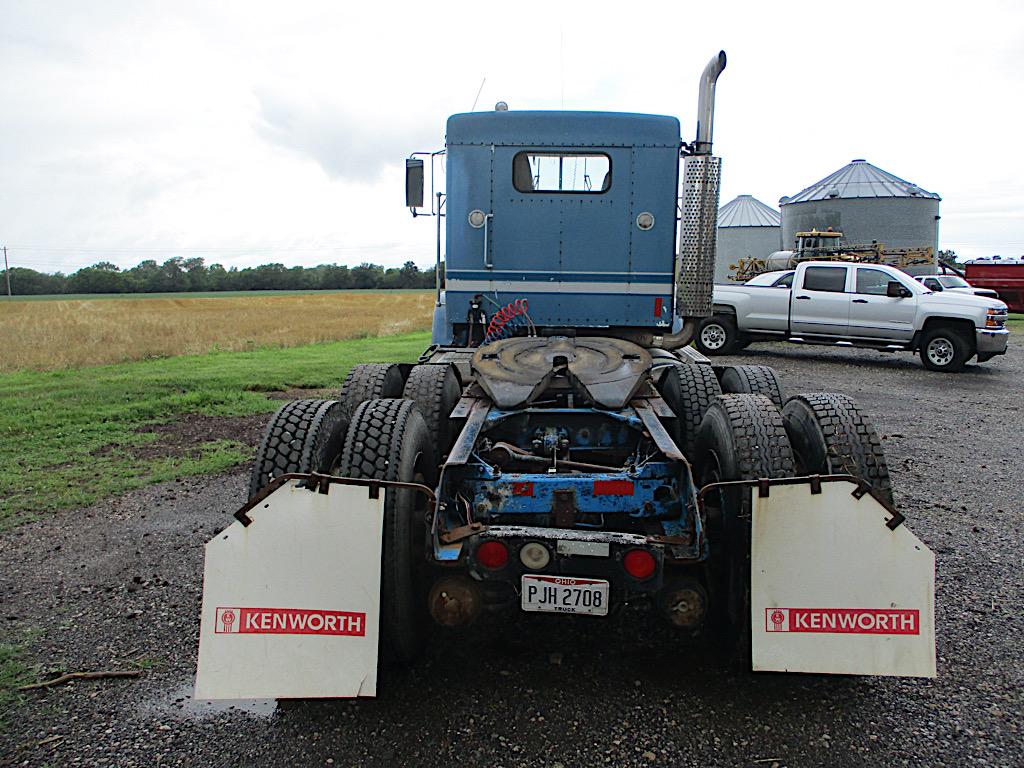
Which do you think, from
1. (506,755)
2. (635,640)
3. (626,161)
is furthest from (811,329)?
(506,755)

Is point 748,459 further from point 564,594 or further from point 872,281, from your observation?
point 872,281

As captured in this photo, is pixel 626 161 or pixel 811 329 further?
pixel 811 329

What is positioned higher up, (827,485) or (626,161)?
(626,161)

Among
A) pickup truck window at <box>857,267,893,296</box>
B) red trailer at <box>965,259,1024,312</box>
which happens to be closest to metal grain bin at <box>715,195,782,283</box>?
red trailer at <box>965,259,1024,312</box>

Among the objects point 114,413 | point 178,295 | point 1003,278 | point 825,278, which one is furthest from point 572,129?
point 178,295

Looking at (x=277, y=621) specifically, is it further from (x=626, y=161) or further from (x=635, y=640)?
(x=626, y=161)

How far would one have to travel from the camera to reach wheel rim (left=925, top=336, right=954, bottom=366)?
13.8 meters

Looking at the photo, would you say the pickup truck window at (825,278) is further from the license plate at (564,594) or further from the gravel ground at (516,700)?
the license plate at (564,594)

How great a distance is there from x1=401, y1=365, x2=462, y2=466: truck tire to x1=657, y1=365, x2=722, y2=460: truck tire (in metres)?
1.33

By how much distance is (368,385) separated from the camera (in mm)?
5074

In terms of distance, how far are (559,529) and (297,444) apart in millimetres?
1337

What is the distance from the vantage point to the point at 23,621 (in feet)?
12.5

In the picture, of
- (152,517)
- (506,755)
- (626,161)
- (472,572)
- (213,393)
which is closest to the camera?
(506,755)

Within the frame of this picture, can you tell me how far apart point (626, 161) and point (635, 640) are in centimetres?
373
